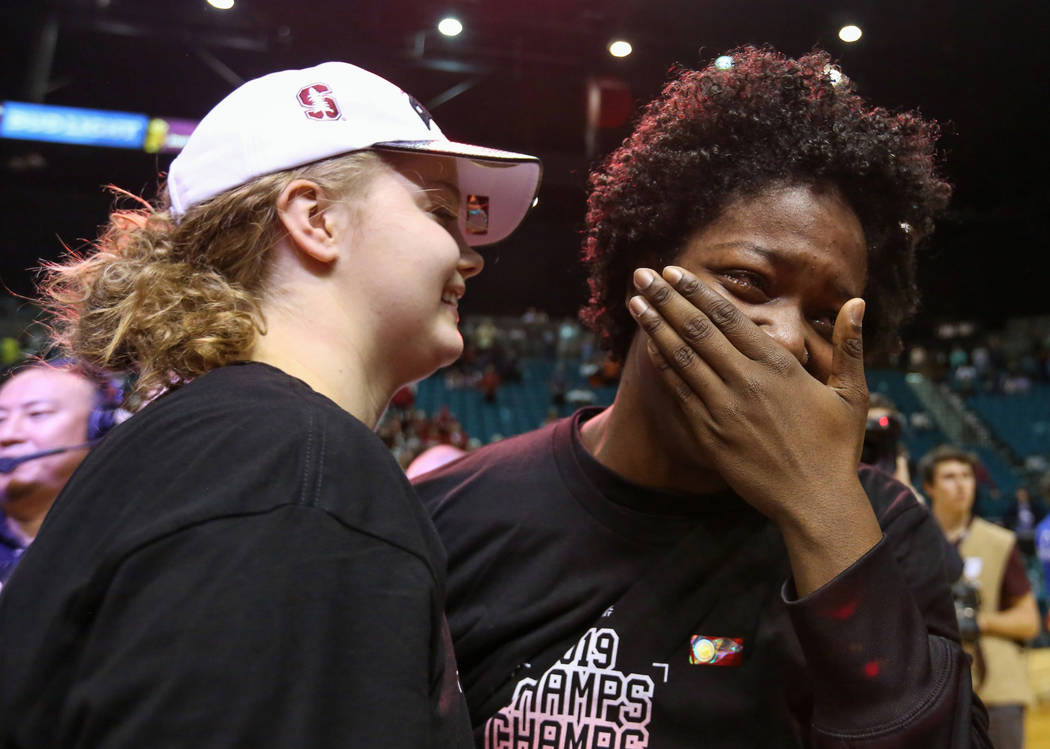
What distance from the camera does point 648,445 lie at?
129cm

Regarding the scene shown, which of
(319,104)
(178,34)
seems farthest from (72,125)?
(319,104)

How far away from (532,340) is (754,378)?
16.7m

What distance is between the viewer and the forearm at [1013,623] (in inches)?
132

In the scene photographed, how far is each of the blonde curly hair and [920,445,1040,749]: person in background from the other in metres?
3.17

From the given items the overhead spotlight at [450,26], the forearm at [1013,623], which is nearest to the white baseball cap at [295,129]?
the forearm at [1013,623]

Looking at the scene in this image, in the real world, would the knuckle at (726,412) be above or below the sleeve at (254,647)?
above

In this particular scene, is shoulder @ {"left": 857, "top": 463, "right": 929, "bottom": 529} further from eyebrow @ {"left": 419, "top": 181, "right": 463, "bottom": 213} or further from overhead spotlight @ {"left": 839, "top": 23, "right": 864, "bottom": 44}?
overhead spotlight @ {"left": 839, "top": 23, "right": 864, "bottom": 44}

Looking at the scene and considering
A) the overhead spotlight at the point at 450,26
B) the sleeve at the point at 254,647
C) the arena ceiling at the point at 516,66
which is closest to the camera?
the sleeve at the point at 254,647

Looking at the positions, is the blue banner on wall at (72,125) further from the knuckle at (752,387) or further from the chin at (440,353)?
the knuckle at (752,387)

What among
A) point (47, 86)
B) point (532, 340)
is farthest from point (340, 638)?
point (532, 340)

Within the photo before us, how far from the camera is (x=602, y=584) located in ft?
3.93

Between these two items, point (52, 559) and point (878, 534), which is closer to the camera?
point (52, 559)

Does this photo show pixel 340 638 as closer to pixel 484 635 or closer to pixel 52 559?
pixel 52 559

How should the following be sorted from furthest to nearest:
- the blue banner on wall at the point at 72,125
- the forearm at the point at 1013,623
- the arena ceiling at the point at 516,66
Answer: the blue banner on wall at the point at 72,125 → the arena ceiling at the point at 516,66 → the forearm at the point at 1013,623
